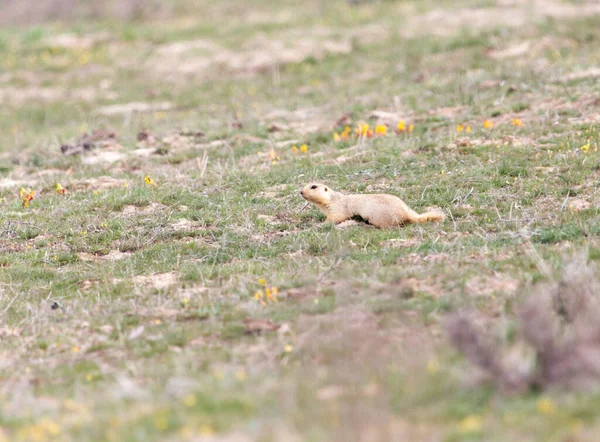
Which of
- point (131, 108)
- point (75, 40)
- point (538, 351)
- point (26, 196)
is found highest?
point (538, 351)

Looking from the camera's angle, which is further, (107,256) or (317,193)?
(317,193)

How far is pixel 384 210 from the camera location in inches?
393

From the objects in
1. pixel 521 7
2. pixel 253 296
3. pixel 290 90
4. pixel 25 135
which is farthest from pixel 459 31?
pixel 253 296

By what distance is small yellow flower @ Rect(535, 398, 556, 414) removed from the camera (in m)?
5.20

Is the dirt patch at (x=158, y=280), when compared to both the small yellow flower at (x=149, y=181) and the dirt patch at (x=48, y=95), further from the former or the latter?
the dirt patch at (x=48, y=95)

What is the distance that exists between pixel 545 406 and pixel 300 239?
5025 millimetres

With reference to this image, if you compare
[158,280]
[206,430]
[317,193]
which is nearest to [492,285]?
[317,193]

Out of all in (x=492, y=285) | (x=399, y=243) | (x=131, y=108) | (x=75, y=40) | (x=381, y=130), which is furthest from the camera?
(x=75, y=40)

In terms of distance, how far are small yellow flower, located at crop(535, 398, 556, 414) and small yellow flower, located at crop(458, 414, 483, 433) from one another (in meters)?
0.37

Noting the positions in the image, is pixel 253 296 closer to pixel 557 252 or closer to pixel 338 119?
pixel 557 252

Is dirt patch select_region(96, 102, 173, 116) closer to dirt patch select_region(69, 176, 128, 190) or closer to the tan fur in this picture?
dirt patch select_region(69, 176, 128, 190)

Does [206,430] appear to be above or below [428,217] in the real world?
above

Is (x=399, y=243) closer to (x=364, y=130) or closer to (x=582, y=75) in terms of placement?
(x=364, y=130)

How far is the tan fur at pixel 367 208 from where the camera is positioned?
998cm
